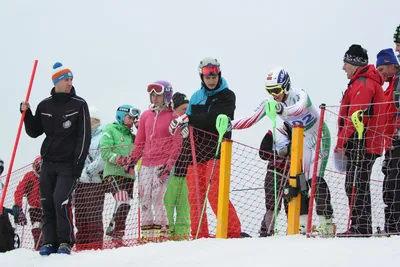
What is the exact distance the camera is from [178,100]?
32.6 feet

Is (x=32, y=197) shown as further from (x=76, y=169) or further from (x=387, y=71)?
(x=387, y=71)

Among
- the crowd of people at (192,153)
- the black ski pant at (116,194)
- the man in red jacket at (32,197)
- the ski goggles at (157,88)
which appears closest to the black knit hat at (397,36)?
the crowd of people at (192,153)

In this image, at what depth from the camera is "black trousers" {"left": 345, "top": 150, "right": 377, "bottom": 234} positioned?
286 inches

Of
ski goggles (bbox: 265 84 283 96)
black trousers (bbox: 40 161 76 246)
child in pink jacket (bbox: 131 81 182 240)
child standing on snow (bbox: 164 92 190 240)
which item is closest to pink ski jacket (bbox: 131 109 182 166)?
child in pink jacket (bbox: 131 81 182 240)

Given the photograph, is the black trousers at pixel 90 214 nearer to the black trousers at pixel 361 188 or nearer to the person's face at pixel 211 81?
the person's face at pixel 211 81

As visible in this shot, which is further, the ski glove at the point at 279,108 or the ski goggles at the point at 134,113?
the ski goggles at the point at 134,113

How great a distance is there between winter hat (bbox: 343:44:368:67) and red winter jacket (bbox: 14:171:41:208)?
14.8 ft

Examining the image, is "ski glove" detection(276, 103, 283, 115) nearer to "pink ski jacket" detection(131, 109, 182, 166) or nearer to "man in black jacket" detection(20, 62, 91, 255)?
"pink ski jacket" detection(131, 109, 182, 166)

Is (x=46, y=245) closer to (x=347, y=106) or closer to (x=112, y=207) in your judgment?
(x=112, y=207)

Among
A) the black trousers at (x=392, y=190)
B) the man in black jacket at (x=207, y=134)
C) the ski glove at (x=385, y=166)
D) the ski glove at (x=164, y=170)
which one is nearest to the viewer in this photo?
the black trousers at (x=392, y=190)

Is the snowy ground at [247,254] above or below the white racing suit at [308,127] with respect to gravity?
below

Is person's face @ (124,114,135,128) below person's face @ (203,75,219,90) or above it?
below

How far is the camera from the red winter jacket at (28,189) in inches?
412

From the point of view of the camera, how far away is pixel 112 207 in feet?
32.2
